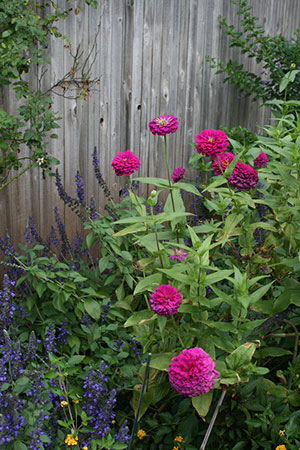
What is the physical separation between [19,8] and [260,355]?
242 cm

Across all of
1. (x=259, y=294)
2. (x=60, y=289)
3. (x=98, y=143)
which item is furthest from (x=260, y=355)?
(x=98, y=143)

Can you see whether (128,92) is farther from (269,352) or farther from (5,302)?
(269,352)

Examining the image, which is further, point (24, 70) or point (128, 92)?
point (128, 92)

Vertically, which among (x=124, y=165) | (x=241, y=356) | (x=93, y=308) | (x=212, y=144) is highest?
(x=212, y=144)

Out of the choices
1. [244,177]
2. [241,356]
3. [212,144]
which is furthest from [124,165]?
[241,356]

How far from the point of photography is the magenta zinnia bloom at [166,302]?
1.42m

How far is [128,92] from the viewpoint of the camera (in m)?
3.90

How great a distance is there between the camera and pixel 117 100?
12.5 ft

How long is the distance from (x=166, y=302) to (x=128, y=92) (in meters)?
2.78

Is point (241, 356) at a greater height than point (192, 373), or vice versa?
point (192, 373)

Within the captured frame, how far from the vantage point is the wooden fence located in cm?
338

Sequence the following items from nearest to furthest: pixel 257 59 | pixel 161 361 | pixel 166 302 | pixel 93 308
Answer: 1. pixel 166 302
2. pixel 161 361
3. pixel 93 308
4. pixel 257 59

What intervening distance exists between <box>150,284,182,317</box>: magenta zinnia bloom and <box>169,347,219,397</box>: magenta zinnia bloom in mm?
146

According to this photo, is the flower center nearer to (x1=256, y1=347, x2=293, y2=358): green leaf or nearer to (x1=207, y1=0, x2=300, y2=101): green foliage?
(x1=256, y1=347, x2=293, y2=358): green leaf
